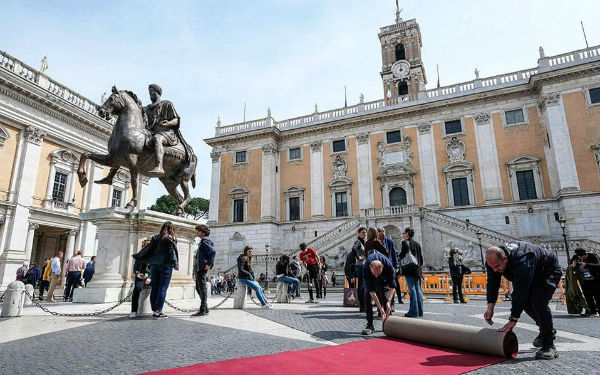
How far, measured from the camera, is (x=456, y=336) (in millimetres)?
3875

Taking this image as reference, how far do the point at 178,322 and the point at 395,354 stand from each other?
338cm

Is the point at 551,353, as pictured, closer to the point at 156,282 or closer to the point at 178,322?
the point at 178,322

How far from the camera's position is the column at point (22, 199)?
717 inches

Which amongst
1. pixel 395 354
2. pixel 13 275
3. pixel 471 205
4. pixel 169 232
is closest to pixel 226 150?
pixel 13 275

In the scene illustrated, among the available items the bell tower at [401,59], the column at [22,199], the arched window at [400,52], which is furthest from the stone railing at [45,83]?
the arched window at [400,52]

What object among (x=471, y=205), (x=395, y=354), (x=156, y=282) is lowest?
(x=395, y=354)

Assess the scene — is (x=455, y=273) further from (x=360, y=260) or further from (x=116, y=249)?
(x=116, y=249)

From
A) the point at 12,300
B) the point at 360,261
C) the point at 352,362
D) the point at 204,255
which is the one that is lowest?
the point at 352,362

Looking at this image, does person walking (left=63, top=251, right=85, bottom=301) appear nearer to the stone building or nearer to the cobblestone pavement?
the cobblestone pavement

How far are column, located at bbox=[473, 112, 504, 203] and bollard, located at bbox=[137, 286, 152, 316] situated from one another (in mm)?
24811

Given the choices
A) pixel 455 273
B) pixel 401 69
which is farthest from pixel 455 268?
pixel 401 69

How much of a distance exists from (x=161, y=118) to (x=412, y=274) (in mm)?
6706

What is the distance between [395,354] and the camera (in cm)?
368

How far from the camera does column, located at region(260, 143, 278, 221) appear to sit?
30.6 meters
